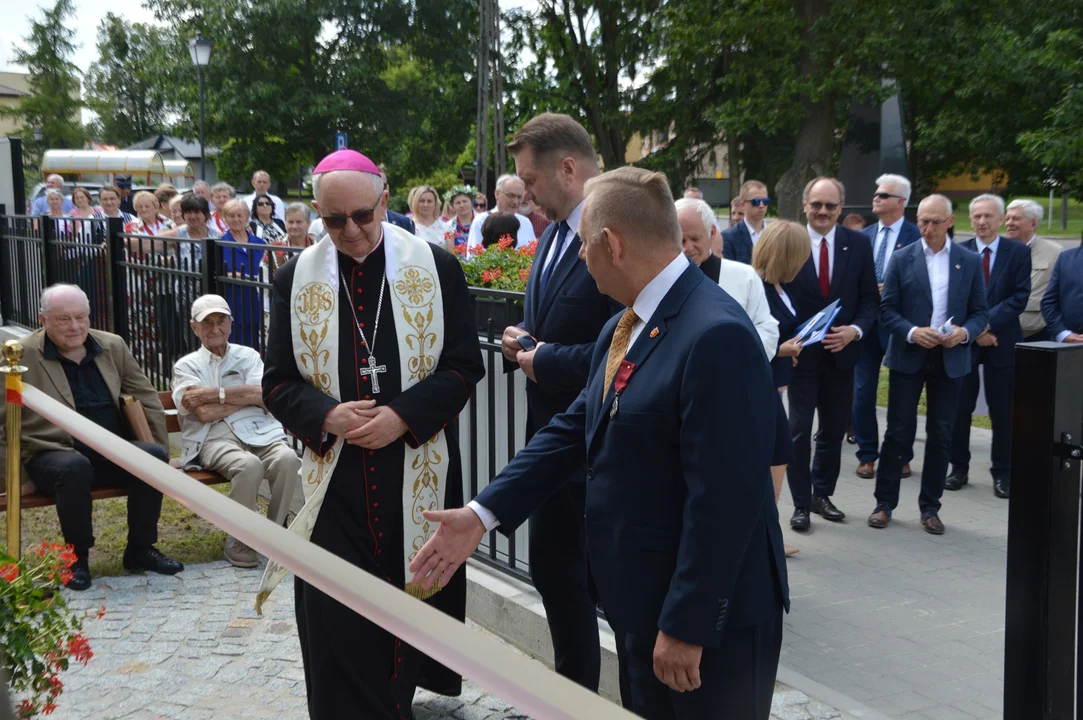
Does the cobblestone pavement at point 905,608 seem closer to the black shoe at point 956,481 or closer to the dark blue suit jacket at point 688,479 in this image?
the black shoe at point 956,481

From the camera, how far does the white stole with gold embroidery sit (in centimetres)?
389

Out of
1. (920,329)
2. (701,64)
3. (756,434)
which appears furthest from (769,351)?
(701,64)

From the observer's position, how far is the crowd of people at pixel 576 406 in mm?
2582

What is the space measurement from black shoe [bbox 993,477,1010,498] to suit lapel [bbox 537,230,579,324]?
16.7 feet

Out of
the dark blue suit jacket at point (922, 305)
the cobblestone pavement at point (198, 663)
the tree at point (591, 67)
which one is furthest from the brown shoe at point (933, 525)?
the tree at point (591, 67)

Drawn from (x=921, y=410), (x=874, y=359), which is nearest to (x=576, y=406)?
(x=874, y=359)

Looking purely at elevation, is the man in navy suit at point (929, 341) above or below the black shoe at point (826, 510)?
above

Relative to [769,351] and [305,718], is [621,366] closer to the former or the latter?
[305,718]

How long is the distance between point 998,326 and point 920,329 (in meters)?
1.49

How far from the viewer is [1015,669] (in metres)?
2.95

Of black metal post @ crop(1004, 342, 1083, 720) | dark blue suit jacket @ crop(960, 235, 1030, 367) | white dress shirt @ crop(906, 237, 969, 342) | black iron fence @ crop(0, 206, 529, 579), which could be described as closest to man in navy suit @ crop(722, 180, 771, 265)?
dark blue suit jacket @ crop(960, 235, 1030, 367)

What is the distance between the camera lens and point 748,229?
9609mm

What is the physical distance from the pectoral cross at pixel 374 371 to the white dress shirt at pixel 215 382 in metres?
3.09

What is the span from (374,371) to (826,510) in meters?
4.20
